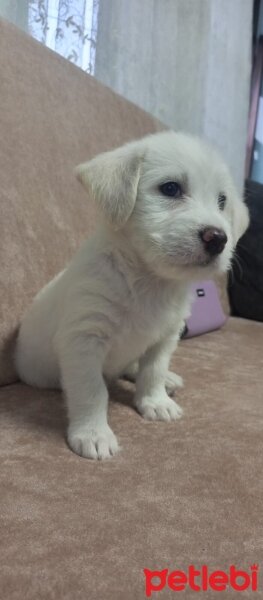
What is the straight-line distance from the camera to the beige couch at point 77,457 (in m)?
0.79

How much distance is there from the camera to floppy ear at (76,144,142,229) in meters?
1.24

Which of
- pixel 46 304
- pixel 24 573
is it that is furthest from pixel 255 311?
pixel 24 573

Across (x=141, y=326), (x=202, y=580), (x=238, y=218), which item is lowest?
(x=202, y=580)

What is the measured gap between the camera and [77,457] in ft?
3.77

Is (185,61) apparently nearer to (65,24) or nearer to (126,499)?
(65,24)

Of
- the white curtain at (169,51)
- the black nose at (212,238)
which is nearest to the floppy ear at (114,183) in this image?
the black nose at (212,238)

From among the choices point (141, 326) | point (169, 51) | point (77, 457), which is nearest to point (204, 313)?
point (141, 326)

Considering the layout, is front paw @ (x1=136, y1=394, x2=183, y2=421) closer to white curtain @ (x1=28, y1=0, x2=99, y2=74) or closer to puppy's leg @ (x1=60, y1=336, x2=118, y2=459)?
puppy's leg @ (x1=60, y1=336, x2=118, y2=459)

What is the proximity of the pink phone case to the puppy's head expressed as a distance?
44.7 inches

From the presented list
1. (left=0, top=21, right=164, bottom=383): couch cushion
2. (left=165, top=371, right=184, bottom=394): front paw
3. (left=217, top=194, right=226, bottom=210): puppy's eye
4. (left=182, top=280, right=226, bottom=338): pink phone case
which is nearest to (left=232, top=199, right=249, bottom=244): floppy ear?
(left=217, top=194, right=226, bottom=210): puppy's eye

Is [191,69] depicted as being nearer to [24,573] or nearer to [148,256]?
[148,256]

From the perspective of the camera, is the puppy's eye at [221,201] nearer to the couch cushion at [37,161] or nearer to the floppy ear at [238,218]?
the floppy ear at [238,218]

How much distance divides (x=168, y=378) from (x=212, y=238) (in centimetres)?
62

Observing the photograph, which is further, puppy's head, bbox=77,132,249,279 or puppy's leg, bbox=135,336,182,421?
puppy's leg, bbox=135,336,182,421
